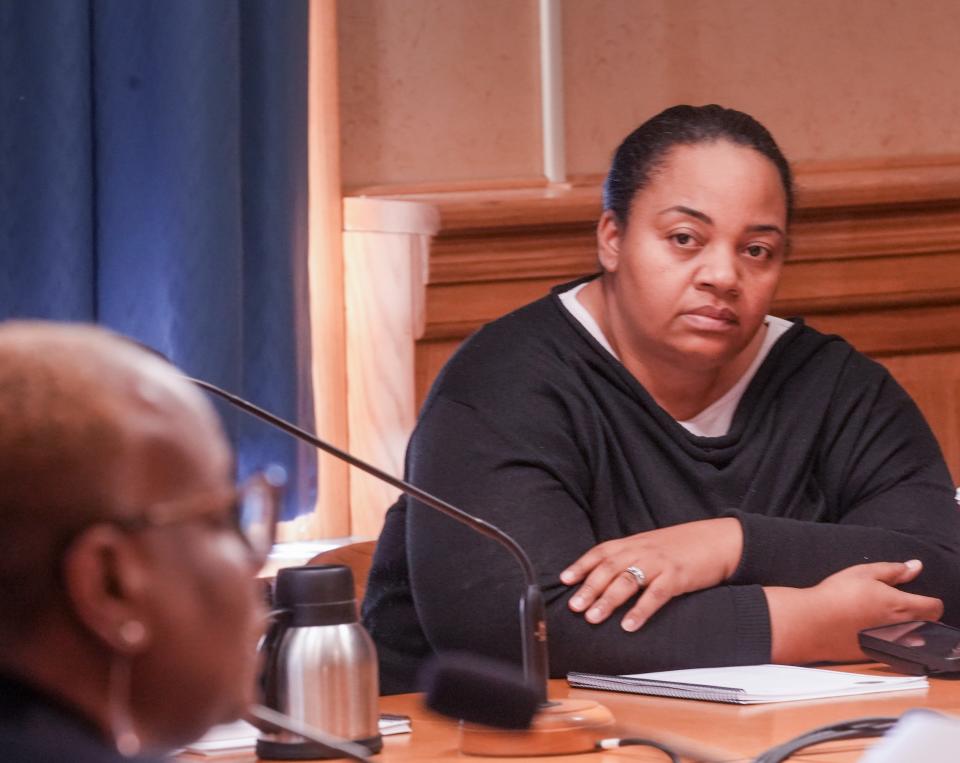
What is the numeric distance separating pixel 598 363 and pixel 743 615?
1.50 feet

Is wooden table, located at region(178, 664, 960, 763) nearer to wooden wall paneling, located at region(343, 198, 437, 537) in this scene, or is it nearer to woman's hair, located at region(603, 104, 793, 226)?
woman's hair, located at region(603, 104, 793, 226)

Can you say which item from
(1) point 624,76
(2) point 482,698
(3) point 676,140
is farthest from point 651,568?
(1) point 624,76

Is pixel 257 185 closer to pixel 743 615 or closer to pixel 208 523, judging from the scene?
pixel 743 615

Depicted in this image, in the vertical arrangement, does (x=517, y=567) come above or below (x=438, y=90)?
below

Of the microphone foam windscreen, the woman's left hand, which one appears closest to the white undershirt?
the woman's left hand

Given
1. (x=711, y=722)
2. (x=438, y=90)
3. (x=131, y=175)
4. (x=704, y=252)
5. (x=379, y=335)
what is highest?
(x=438, y=90)

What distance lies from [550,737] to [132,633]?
71 centimetres

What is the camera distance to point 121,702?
28.7 inches

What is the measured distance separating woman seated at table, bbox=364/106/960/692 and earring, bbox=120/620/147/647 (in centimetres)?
112

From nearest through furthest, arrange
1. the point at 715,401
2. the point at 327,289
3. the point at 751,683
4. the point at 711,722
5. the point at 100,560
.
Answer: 1. the point at 100,560
2. the point at 711,722
3. the point at 751,683
4. the point at 715,401
5. the point at 327,289

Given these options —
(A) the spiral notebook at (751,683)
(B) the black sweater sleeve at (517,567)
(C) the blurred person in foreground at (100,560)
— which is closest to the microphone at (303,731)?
(C) the blurred person in foreground at (100,560)

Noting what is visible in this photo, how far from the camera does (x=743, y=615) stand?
6.01 ft

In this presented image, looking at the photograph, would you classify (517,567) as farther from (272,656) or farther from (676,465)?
(272,656)

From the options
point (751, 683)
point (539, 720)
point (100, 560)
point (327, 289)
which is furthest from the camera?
point (327, 289)
